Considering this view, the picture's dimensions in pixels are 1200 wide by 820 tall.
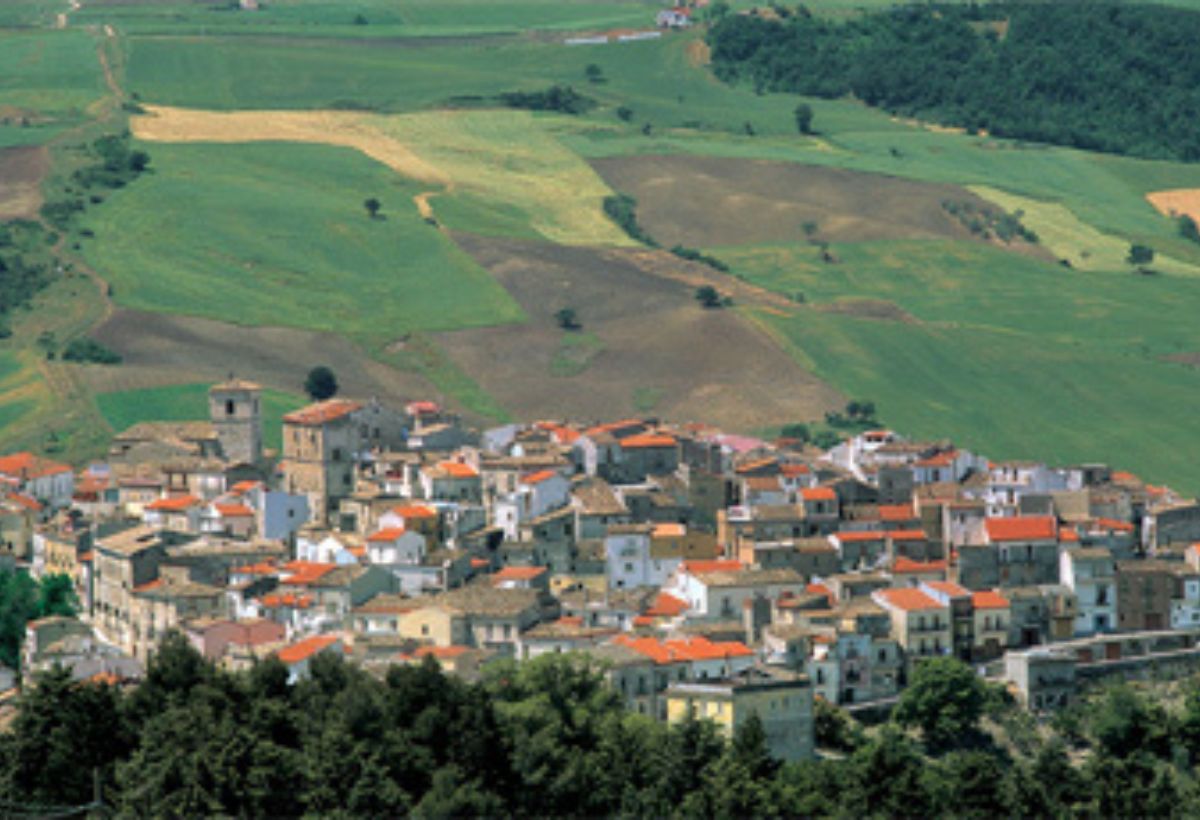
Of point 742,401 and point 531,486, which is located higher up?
point 531,486

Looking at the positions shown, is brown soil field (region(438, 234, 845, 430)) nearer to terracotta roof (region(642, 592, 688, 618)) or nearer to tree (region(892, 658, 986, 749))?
terracotta roof (region(642, 592, 688, 618))

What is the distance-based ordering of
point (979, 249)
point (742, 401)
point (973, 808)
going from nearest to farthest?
point (973, 808) → point (742, 401) → point (979, 249)

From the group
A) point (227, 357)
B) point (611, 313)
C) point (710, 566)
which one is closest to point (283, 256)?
point (611, 313)

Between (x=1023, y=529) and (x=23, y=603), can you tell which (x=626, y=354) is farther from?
(x=23, y=603)

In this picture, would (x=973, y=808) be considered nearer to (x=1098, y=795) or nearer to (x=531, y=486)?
(x=1098, y=795)

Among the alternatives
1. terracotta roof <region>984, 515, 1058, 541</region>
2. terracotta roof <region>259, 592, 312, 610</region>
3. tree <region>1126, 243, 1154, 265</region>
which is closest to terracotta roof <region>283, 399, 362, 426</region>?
terracotta roof <region>259, 592, 312, 610</region>

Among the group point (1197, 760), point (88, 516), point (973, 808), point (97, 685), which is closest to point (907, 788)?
point (973, 808)

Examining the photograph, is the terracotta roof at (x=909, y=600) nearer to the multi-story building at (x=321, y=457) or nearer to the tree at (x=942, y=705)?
the tree at (x=942, y=705)
